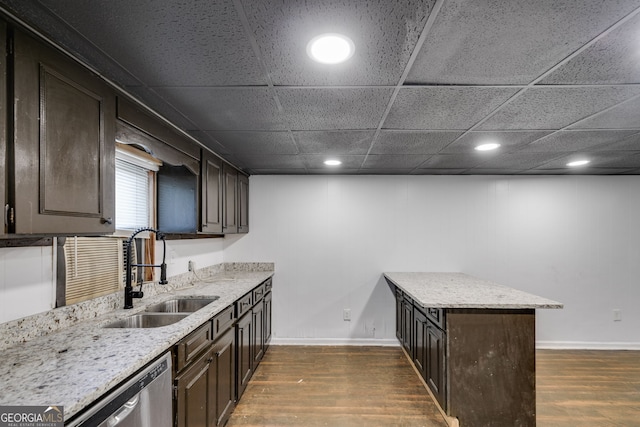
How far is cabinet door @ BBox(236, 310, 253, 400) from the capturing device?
264cm

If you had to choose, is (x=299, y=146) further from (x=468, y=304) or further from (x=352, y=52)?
(x=468, y=304)

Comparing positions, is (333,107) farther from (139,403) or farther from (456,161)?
(456,161)

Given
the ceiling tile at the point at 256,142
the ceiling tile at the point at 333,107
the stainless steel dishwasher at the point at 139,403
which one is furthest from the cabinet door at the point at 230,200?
the stainless steel dishwasher at the point at 139,403

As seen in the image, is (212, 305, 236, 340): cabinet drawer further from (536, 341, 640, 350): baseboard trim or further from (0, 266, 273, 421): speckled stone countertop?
(536, 341, 640, 350): baseboard trim

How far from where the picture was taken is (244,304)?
2.85 metres

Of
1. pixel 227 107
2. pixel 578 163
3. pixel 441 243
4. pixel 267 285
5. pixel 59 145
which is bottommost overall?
pixel 267 285

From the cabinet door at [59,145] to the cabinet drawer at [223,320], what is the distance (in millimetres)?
943

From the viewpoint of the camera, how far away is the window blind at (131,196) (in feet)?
7.64

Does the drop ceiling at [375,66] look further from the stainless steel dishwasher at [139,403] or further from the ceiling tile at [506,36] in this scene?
the stainless steel dishwasher at [139,403]

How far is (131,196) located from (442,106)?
7.50 feet

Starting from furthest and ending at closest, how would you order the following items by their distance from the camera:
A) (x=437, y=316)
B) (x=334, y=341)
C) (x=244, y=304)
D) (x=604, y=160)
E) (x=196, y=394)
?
(x=334, y=341) < (x=604, y=160) < (x=244, y=304) < (x=437, y=316) < (x=196, y=394)

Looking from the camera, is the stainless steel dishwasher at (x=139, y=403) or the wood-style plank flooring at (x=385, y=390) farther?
the wood-style plank flooring at (x=385, y=390)

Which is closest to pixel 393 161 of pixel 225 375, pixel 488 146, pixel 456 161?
pixel 456 161

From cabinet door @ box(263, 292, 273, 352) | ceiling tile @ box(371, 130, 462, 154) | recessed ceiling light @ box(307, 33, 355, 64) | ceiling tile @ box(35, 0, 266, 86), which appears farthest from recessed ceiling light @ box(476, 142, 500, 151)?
cabinet door @ box(263, 292, 273, 352)
